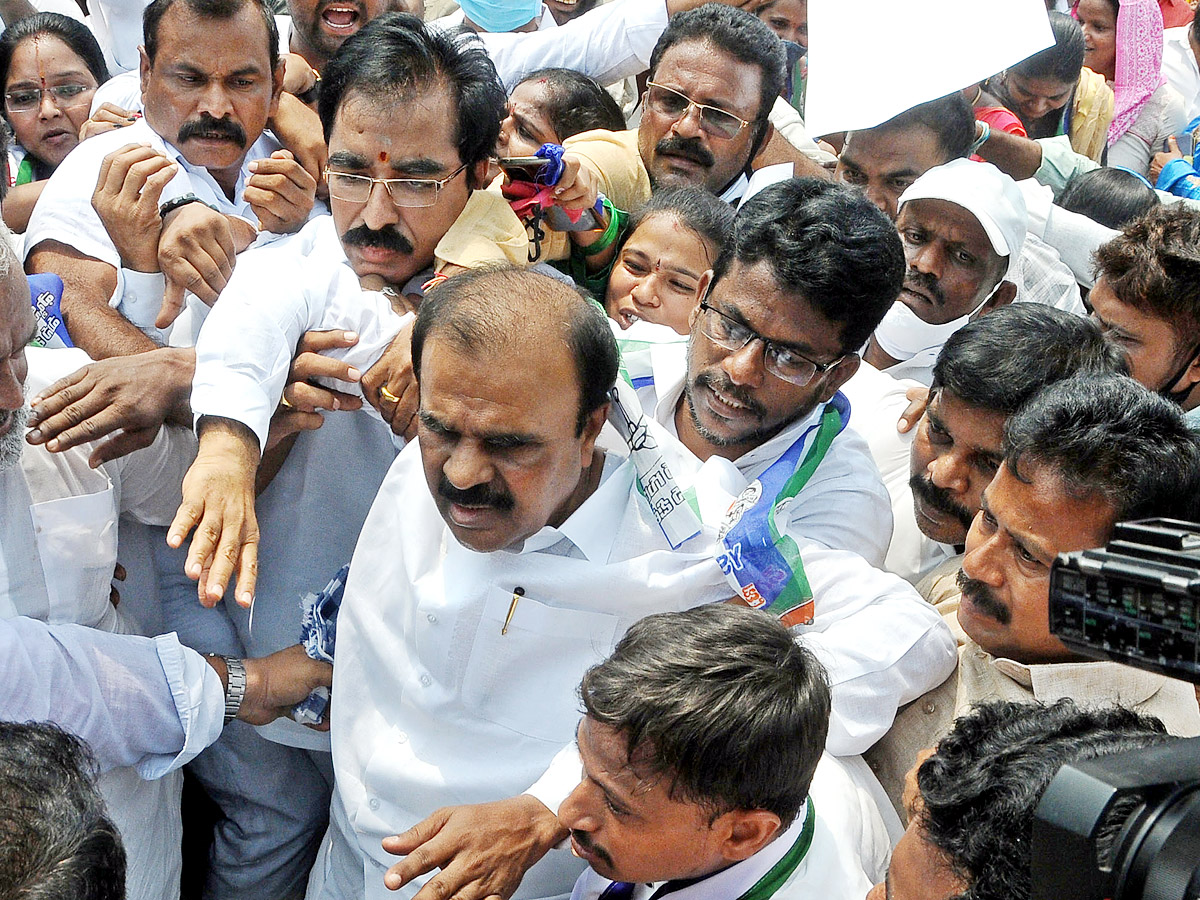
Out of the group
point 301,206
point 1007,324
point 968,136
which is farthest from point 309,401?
point 968,136

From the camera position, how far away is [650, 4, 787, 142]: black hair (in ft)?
12.6

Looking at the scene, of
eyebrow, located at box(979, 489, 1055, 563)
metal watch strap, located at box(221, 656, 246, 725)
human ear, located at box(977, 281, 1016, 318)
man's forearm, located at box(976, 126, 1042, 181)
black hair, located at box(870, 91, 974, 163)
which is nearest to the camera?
eyebrow, located at box(979, 489, 1055, 563)

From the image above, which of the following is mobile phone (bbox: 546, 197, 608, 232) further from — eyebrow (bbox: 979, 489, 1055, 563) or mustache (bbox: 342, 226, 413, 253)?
eyebrow (bbox: 979, 489, 1055, 563)

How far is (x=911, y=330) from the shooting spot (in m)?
3.70

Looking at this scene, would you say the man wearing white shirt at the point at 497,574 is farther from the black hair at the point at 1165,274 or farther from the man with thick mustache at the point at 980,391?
the black hair at the point at 1165,274

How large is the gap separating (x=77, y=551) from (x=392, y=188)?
106cm

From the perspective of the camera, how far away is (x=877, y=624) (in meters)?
2.38

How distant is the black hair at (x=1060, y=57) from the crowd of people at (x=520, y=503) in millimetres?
2236

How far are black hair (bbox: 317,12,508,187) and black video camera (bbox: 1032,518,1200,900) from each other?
83.3 inches

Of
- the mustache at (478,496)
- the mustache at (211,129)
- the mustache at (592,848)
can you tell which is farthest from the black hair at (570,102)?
the mustache at (592,848)

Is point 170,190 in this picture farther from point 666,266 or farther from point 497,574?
point 497,574

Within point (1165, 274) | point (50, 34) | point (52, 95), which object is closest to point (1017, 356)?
point (1165, 274)

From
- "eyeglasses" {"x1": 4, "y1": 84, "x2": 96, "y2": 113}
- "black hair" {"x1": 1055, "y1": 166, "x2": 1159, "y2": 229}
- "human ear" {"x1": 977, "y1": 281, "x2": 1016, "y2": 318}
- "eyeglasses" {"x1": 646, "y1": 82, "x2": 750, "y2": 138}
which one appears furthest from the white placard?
"eyeglasses" {"x1": 4, "y1": 84, "x2": 96, "y2": 113}

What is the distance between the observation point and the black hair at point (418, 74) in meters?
2.86
